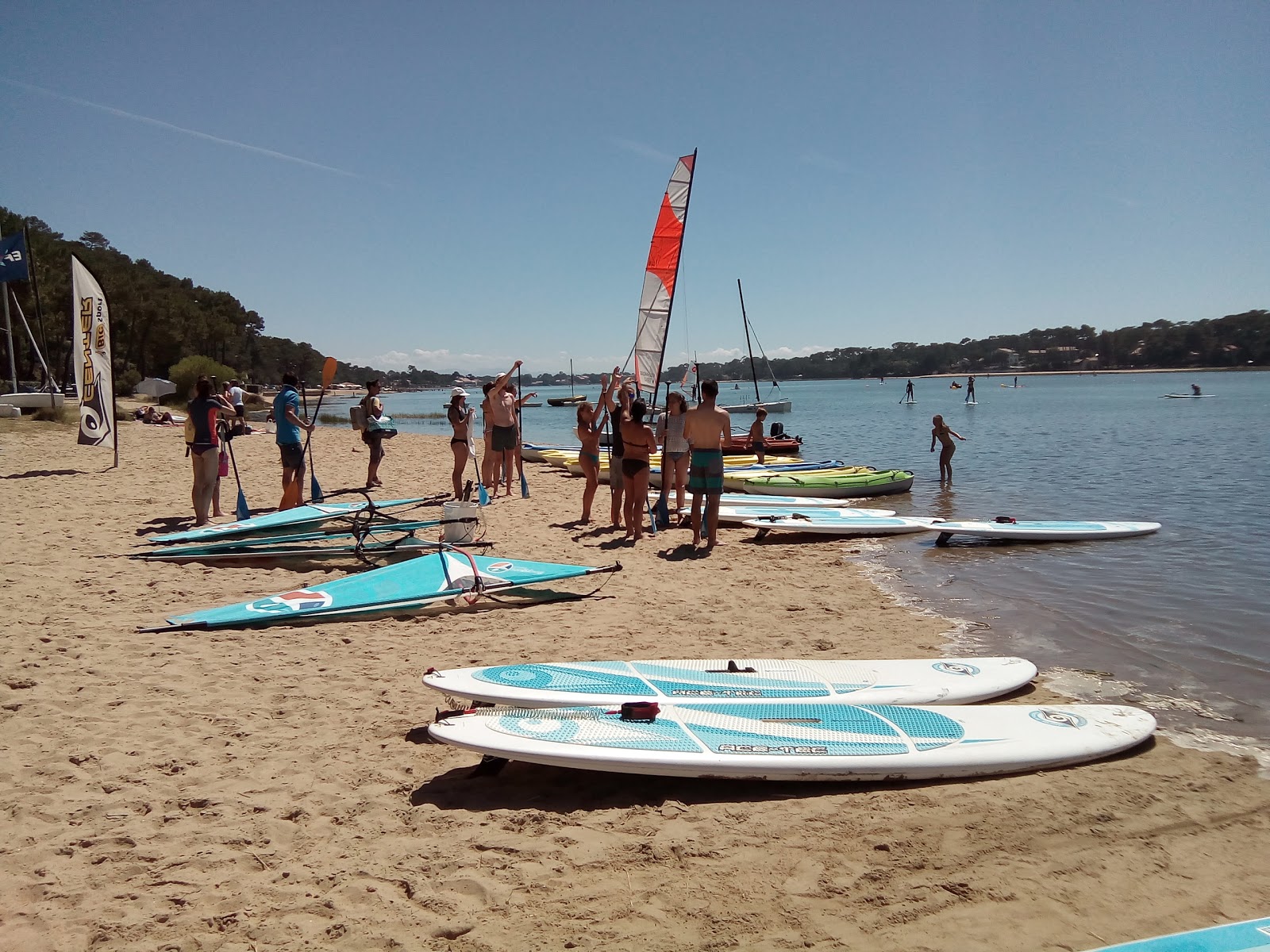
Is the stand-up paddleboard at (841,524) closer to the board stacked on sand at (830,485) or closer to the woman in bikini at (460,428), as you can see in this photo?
the board stacked on sand at (830,485)

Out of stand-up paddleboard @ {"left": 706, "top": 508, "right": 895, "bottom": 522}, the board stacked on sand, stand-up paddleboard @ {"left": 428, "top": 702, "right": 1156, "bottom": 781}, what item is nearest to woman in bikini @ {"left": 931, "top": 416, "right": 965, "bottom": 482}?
the board stacked on sand

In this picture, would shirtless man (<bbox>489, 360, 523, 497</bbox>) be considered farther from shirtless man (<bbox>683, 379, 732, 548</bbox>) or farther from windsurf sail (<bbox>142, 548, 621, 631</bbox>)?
windsurf sail (<bbox>142, 548, 621, 631</bbox>)

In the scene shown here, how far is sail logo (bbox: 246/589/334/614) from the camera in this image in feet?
18.5

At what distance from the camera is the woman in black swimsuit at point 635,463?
842 cm

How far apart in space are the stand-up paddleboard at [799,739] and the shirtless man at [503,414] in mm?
6745

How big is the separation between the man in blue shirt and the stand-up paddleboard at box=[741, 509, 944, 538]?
5.56 meters

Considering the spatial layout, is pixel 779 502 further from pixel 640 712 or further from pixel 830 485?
pixel 640 712

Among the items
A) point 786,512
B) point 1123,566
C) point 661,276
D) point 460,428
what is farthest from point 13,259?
point 1123,566

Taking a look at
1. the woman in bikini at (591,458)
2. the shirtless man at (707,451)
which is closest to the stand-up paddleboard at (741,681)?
the shirtless man at (707,451)

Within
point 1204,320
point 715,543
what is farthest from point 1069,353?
point 715,543

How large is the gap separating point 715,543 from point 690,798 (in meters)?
5.80

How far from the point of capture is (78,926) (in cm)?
244

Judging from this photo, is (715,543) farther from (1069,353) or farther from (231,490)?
(1069,353)

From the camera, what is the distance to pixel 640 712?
372 cm
